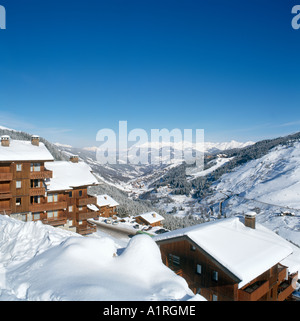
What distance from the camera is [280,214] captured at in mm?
84625

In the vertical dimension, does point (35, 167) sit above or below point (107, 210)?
above

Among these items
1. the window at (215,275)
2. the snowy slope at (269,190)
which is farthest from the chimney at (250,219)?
the snowy slope at (269,190)

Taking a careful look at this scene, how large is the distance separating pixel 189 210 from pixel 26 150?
92.9 meters

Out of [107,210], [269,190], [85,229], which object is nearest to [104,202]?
[107,210]

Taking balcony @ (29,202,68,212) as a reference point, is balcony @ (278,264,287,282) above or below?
below

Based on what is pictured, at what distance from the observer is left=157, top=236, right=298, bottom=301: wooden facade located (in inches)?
529

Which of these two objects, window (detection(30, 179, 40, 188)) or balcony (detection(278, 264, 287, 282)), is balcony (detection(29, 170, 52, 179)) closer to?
window (detection(30, 179, 40, 188))

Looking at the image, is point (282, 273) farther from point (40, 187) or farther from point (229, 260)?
point (40, 187)

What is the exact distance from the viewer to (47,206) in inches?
1007

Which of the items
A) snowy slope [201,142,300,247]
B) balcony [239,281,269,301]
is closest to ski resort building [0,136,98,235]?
balcony [239,281,269,301]

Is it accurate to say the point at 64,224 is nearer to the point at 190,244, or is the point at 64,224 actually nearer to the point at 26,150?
the point at 26,150

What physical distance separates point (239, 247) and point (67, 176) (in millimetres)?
20426
